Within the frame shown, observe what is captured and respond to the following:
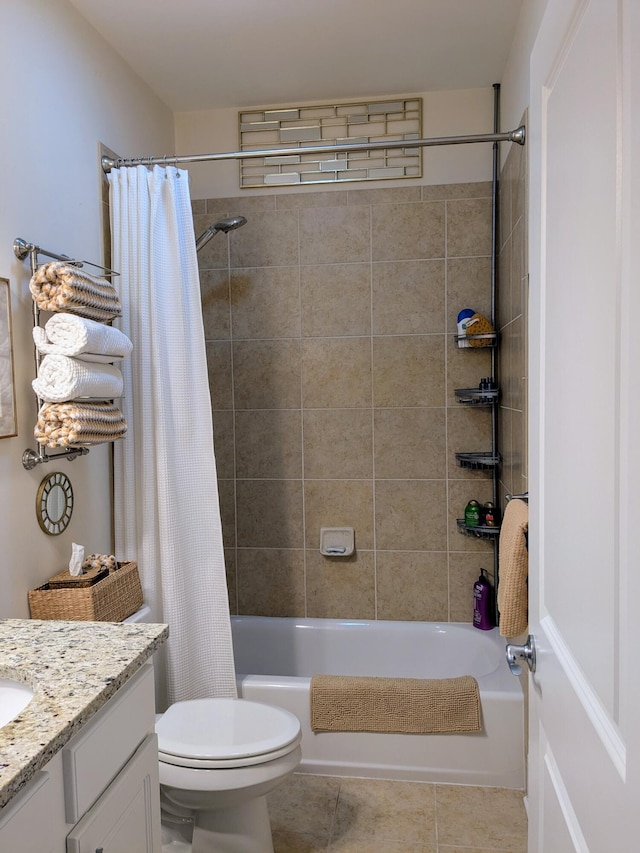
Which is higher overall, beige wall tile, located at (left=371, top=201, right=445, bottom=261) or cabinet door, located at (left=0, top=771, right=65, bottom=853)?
beige wall tile, located at (left=371, top=201, right=445, bottom=261)

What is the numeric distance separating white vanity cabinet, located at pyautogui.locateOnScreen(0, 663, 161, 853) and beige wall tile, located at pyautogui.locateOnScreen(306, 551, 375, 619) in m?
1.80

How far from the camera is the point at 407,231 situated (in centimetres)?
298

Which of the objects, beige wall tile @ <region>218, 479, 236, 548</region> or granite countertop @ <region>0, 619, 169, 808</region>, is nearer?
granite countertop @ <region>0, 619, 169, 808</region>

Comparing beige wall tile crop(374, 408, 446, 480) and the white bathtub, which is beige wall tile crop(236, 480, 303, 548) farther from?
the white bathtub

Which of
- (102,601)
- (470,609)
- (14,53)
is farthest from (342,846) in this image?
(14,53)

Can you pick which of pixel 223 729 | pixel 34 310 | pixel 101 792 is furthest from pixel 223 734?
pixel 34 310

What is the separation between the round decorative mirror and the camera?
193cm

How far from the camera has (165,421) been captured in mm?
2295

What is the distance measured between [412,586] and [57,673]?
6.91ft

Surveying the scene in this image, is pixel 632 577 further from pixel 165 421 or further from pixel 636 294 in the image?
pixel 165 421

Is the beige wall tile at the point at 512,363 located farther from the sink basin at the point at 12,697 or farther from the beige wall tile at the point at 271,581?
the sink basin at the point at 12,697

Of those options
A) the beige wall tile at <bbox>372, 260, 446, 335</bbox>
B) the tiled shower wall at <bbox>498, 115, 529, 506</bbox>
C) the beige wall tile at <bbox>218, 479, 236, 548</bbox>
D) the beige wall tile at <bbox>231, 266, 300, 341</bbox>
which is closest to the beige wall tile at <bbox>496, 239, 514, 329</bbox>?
the tiled shower wall at <bbox>498, 115, 529, 506</bbox>

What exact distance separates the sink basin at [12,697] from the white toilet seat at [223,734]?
69cm

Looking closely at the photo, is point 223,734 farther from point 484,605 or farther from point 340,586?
point 484,605
